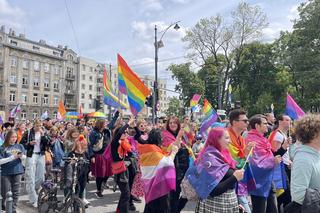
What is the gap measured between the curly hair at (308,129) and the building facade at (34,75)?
67.8 metres

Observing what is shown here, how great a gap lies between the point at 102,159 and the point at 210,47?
102ft

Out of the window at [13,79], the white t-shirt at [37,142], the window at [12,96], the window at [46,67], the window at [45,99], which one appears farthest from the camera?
the window at [46,67]

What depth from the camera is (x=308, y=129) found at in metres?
3.08

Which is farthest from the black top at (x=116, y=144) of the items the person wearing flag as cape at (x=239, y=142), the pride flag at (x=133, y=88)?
the person wearing flag as cape at (x=239, y=142)

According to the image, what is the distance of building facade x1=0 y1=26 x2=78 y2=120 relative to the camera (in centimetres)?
6662

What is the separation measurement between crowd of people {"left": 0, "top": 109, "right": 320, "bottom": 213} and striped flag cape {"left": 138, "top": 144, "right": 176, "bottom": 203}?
0.01m

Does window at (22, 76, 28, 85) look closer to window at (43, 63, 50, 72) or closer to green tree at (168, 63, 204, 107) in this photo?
window at (43, 63, 50, 72)

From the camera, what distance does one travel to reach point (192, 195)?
377cm

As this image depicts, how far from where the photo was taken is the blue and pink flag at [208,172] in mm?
3607

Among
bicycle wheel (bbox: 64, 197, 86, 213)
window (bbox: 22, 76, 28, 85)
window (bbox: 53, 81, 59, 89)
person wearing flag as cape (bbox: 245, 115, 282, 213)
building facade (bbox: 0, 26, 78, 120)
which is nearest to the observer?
person wearing flag as cape (bbox: 245, 115, 282, 213)

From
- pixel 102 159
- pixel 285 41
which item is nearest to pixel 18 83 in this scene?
pixel 285 41

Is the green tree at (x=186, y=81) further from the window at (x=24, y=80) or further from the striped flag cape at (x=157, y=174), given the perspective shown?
the striped flag cape at (x=157, y=174)

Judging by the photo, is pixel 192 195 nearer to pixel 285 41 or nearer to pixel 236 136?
pixel 236 136

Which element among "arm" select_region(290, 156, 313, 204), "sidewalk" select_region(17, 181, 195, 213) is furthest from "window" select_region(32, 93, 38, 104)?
"arm" select_region(290, 156, 313, 204)
